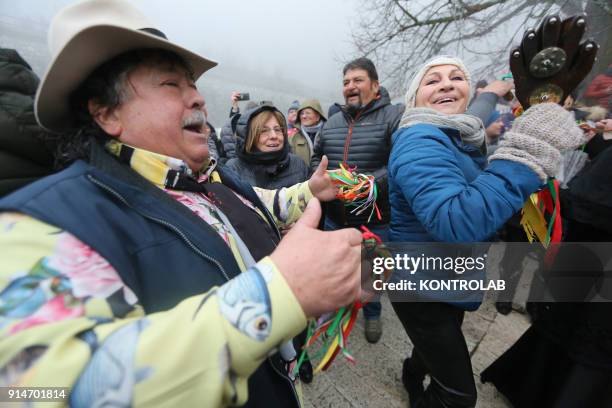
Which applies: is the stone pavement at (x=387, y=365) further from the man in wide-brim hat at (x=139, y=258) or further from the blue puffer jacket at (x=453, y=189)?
the man in wide-brim hat at (x=139, y=258)

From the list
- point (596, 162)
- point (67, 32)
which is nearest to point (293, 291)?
point (67, 32)

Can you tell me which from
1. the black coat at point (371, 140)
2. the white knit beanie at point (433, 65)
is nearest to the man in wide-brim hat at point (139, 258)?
the white knit beanie at point (433, 65)

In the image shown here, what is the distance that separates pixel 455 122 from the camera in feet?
4.41

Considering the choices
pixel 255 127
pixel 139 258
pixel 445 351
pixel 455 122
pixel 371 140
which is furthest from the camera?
pixel 255 127

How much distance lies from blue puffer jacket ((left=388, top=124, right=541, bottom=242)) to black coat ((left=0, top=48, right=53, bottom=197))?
5.16ft

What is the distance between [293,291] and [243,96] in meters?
5.20

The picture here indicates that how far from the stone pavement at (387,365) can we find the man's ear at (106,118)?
92.1 inches

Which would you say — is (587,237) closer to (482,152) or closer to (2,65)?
(482,152)

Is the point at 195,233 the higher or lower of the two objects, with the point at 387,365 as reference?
higher

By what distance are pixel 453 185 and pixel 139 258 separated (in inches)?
47.9

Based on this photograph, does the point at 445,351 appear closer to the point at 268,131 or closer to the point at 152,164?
the point at 152,164

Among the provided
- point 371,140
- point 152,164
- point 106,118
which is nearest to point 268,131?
point 371,140

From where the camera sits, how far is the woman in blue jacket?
108 centimetres

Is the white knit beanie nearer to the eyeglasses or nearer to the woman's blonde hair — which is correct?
the eyeglasses
